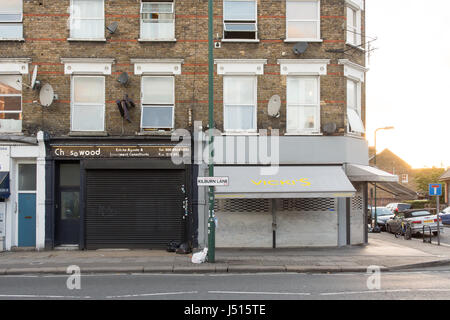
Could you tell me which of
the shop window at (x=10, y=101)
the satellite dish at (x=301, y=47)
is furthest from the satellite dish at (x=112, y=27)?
the satellite dish at (x=301, y=47)

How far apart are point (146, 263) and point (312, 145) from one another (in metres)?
7.49

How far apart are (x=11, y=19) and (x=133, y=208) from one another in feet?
27.1

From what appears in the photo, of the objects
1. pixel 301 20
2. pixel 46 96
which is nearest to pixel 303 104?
pixel 301 20

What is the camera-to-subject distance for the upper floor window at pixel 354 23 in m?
18.6

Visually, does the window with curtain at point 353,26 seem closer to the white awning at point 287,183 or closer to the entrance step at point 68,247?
the white awning at point 287,183

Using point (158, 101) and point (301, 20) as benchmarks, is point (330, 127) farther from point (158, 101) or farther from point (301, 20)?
point (158, 101)

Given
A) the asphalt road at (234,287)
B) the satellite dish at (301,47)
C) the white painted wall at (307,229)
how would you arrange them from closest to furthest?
the asphalt road at (234,287) → the satellite dish at (301,47) → the white painted wall at (307,229)

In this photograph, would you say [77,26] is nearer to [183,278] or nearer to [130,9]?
[130,9]

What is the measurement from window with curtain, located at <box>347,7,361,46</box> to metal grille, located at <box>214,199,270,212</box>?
7.06 metres

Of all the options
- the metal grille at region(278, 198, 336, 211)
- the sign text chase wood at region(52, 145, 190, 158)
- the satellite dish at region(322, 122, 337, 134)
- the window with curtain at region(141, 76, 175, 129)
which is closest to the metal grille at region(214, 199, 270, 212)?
the metal grille at region(278, 198, 336, 211)

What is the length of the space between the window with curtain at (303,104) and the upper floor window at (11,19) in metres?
10.1

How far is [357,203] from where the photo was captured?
18703 millimetres

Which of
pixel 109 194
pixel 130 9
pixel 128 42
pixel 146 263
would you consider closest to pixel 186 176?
pixel 109 194

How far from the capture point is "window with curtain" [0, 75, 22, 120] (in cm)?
1766
